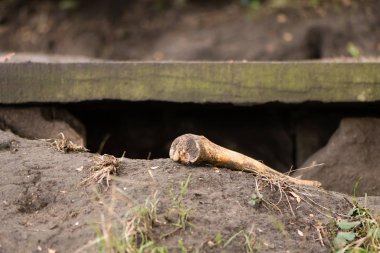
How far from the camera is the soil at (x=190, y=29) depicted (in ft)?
19.8

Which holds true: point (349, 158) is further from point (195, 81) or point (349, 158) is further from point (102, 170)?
point (102, 170)

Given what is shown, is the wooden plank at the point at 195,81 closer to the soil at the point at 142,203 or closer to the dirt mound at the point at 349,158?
the dirt mound at the point at 349,158

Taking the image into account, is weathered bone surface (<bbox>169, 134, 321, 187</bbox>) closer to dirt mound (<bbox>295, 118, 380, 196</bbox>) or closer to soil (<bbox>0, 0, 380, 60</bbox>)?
dirt mound (<bbox>295, 118, 380, 196</bbox>)

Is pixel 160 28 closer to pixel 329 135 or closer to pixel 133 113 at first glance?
pixel 133 113

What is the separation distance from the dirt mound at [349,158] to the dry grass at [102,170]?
1.16 m

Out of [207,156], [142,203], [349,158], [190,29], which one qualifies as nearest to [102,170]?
[142,203]

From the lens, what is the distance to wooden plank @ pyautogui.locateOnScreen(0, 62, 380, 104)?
3311mm

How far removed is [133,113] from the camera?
4.02 m

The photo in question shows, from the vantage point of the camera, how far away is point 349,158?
3.43m

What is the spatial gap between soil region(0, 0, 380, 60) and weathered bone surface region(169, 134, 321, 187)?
3.27 meters

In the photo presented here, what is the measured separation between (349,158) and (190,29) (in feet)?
11.6

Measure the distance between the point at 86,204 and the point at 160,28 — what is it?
4654 mm

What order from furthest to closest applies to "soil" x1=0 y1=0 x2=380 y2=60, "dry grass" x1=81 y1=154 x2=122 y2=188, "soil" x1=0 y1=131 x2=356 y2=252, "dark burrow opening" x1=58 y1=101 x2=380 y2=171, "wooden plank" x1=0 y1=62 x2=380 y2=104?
"soil" x1=0 y1=0 x2=380 y2=60
"dark burrow opening" x1=58 y1=101 x2=380 y2=171
"wooden plank" x1=0 y1=62 x2=380 y2=104
"dry grass" x1=81 y1=154 x2=122 y2=188
"soil" x1=0 y1=131 x2=356 y2=252

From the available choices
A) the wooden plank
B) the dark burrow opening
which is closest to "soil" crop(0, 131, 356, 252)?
the wooden plank
